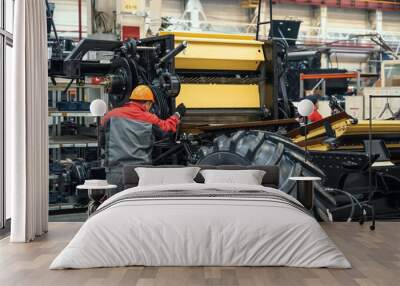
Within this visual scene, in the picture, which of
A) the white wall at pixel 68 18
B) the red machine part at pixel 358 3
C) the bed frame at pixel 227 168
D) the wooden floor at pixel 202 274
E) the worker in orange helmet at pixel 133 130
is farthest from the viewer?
the red machine part at pixel 358 3

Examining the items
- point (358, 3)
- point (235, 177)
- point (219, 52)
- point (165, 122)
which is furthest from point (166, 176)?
point (358, 3)

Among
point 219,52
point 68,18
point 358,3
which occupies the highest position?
point 358,3

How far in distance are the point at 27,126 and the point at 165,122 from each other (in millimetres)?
1544

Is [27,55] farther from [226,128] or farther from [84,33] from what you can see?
[226,128]

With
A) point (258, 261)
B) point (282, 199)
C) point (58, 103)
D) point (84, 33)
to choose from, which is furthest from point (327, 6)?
point (258, 261)

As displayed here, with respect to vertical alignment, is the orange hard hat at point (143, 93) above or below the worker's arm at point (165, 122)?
above

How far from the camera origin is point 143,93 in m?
5.80

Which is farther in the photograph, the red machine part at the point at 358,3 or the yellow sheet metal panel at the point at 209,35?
the red machine part at the point at 358,3

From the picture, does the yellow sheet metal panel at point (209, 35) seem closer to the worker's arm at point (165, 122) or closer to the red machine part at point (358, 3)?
the worker's arm at point (165, 122)

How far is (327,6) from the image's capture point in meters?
7.27

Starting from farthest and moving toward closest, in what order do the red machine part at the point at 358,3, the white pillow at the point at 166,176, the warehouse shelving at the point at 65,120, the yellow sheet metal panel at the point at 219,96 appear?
the red machine part at the point at 358,3
the yellow sheet metal panel at the point at 219,96
the warehouse shelving at the point at 65,120
the white pillow at the point at 166,176

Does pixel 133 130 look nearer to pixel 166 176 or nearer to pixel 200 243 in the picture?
pixel 166 176

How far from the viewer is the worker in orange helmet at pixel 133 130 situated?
5770 mm

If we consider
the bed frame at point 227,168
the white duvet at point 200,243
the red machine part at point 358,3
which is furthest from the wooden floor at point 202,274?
the red machine part at point 358,3
